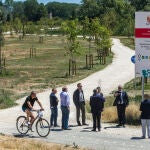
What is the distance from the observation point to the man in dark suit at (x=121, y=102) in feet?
68.6

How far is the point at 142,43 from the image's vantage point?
22.2 m

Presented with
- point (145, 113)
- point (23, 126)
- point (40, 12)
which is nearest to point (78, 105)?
point (23, 126)

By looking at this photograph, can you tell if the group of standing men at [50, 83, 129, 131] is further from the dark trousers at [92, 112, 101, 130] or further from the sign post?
the sign post

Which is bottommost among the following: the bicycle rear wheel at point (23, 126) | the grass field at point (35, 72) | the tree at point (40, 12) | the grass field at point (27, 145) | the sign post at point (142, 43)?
the grass field at point (35, 72)

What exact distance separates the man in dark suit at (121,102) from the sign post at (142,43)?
1901 millimetres

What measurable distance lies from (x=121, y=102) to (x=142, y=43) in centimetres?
276

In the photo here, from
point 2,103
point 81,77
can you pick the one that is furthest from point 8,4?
point 2,103

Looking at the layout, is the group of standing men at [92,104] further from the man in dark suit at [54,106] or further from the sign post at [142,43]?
the sign post at [142,43]

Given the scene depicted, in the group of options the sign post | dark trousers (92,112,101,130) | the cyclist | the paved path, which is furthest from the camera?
the sign post

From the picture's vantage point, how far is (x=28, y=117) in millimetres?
19500

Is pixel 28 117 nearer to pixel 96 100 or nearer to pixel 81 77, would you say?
pixel 96 100

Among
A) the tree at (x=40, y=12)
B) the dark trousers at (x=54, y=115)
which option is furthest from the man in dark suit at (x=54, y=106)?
the tree at (x=40, y=12)

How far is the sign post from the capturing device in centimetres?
2181

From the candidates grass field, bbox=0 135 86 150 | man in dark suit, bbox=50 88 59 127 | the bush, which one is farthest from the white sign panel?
the bush
